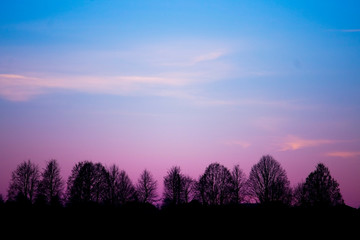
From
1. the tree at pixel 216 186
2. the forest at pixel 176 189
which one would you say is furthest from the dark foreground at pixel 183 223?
the tree at pixel 216 186

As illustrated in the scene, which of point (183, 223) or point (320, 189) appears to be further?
point (320, 189)

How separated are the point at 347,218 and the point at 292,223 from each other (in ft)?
22.5

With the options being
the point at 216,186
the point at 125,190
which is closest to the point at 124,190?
the point at 125,190

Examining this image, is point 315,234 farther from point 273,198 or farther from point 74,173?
point 74,173

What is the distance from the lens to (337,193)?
7325 centimetres

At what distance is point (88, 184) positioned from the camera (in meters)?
78.6

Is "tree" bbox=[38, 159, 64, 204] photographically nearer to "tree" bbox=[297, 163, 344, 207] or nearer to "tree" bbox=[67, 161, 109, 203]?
"tree" bbox=[67, 161, 109, 203]

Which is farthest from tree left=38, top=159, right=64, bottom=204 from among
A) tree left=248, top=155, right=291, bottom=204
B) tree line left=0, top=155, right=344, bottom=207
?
tree left=248, top=155, right=291, bottom=204

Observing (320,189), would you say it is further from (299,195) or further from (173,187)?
(173,187)

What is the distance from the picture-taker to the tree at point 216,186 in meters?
83.6

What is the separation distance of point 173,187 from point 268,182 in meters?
22.3

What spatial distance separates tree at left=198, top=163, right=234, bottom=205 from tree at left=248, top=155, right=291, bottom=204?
5.25 meters

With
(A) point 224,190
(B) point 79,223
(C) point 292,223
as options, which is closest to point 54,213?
(B) point 79,223

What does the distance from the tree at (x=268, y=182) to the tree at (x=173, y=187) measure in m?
16.6
